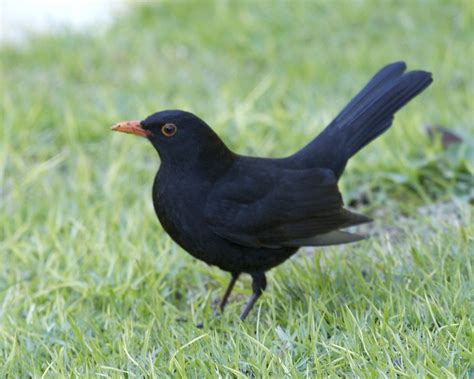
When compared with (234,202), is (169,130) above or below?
above

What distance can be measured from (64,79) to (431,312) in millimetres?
4752

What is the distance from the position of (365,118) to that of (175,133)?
1032 mm

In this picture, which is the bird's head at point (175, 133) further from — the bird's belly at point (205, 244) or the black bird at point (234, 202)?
the bird's belly at point (205, 244)

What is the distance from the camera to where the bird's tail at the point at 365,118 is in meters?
4.49

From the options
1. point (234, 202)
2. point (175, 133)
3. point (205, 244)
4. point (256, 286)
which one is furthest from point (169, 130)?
point (256, 286)

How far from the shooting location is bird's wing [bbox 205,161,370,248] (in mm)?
4074

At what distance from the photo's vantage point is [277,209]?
13.8 ft

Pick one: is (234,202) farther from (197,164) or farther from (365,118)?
(365,118)

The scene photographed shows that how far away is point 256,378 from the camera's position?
343 cm

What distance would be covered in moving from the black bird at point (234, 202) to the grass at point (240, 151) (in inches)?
10.3

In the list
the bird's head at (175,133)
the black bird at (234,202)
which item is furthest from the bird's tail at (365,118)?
the bird's head at (175,133)

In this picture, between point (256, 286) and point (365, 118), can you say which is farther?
point (365, 118)

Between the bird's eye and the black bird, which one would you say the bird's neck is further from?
the bird's eye

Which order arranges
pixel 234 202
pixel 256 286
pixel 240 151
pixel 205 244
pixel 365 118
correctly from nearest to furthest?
pixel 205 244, pixel 234 202, pixel 256 286, pixel 365 118, pixel 240 151
